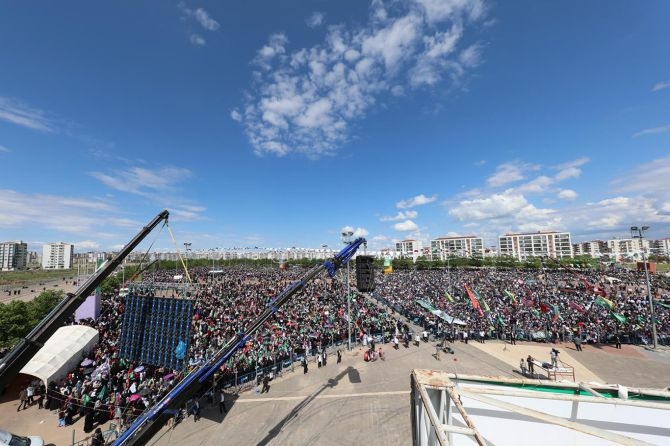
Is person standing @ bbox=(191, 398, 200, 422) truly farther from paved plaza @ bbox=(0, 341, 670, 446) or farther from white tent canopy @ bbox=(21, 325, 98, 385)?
white tent canopy @ bbox=(21, 325, 98, 385)

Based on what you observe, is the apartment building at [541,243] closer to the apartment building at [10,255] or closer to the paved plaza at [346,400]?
the paved plaza at [346,400]

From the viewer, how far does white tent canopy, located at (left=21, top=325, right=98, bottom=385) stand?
1584 centimetres

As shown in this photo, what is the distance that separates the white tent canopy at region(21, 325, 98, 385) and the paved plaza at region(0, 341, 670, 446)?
191cm

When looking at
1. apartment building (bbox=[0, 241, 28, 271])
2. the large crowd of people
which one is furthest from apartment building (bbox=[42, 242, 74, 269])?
the large crowd of people

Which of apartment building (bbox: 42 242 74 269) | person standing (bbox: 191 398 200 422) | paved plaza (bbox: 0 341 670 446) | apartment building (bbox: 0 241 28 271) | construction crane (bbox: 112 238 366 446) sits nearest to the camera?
construction crane (bbox: 112 238 366 446)

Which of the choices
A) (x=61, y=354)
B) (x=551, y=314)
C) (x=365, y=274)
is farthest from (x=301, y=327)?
(x=551, y=314)

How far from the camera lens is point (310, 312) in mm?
32562

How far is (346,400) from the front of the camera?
15875 millimetres

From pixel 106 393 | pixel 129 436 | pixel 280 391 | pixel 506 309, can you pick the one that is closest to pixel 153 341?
pixel 106 393

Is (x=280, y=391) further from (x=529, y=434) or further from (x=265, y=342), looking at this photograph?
(x=529, y=434)

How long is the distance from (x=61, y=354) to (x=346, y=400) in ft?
56.4

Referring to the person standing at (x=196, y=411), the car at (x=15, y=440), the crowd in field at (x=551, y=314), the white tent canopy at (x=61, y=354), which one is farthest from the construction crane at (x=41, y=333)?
the crowd in field at (x=551, y=314)

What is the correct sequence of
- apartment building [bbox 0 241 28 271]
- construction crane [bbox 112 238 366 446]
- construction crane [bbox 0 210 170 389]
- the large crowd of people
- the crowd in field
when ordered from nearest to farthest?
1. construction crane [bbox 0 210 170 389]
2. construction crane [bbox 112 238 366 446]
3. the large crowd of people
4. the crowd in field
5. apartment building [bbox 0 241 28 271]

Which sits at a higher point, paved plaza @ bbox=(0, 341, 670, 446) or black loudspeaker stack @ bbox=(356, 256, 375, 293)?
black loudspeaker stack @ bbox=(356, 256, 375, 293)
